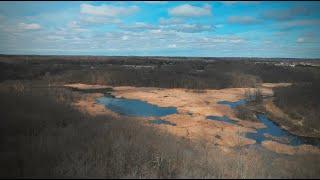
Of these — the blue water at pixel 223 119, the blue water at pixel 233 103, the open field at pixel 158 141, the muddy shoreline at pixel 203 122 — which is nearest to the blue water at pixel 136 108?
the muddy shoreline at pixel 203 122

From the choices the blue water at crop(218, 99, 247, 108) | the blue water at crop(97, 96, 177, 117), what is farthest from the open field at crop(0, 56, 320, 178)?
the blue water at crop(97, 96, 177, 117)

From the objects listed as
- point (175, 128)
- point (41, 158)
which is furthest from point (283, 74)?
point (41, 158)

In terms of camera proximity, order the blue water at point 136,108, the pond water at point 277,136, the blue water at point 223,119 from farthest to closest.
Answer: the blue water at point 136,108 → the blue water at point 223,119 → the pond water at point 277,136

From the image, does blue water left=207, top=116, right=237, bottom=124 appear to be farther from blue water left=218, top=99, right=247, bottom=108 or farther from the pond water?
blue water left=218, top=99, right=247, bottom=108

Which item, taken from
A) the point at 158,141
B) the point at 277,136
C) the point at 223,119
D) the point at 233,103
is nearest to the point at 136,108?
the point at 223,119

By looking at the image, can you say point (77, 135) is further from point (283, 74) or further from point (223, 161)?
point (283, 74)

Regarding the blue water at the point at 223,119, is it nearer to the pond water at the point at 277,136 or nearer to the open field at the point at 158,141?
the pond water at the point at 277,136

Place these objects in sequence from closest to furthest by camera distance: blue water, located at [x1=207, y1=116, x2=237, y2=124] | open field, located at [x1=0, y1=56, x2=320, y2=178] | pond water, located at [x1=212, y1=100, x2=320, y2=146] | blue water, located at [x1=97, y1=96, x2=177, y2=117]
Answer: open field, located at [x1=0, y1=56, x2=320, y2=178] → pond water, located at [x1=212, y1=100, x2=320, y2=146] → blue water, located at [x1=207, y1=116, x2=237, y2=124] → blue water, located at [x1=97, y1=96, x2=177, y2=117]

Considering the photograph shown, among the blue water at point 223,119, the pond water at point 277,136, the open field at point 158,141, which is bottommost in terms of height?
the pond water at point 277,136
